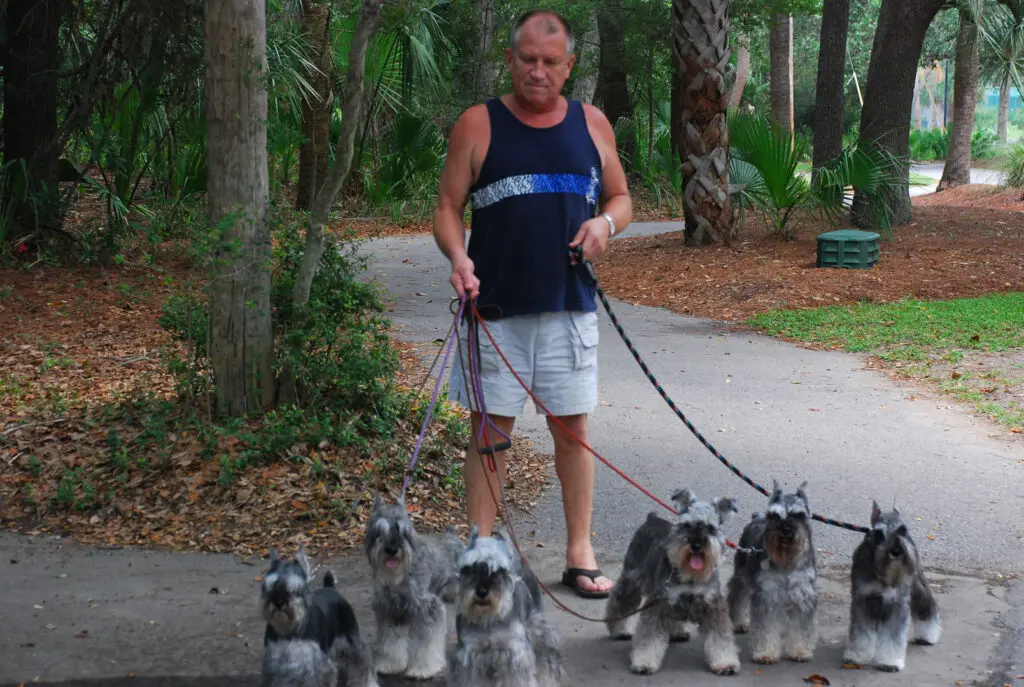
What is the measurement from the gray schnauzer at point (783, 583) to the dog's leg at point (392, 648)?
135cm

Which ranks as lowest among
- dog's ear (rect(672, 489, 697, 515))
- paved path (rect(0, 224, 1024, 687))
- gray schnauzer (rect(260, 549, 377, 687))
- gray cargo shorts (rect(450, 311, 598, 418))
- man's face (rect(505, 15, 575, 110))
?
paved path (rect(0, 224, 1024, 687))

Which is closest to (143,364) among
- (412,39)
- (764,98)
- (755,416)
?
(755,416)

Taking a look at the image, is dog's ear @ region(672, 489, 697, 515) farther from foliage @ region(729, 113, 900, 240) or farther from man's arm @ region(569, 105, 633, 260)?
foliage @ region(729, 113, 900, 240)

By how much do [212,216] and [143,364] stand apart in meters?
3.36

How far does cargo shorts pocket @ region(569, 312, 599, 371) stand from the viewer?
195 inches

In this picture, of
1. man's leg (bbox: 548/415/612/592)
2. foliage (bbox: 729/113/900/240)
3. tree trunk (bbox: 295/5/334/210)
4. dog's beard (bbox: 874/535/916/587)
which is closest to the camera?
dog's beard (bbox: 874/535/916/587)

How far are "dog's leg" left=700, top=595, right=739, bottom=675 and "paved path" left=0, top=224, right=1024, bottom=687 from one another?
0.07 metres

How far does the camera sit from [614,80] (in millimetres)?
27375

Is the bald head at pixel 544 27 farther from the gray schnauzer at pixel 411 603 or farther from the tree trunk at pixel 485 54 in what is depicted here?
the tree trunk at pixel 485 54

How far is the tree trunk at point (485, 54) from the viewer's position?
2105 centimetres

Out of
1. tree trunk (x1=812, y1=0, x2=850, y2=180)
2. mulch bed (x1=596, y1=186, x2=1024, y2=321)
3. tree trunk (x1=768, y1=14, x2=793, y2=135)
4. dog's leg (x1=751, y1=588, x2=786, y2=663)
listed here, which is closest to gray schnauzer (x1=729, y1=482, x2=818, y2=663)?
dog's leg (x1=751, y1=588, x2=786, y2=663)

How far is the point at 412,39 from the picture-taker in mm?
19906

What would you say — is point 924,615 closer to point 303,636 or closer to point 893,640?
point 893,640

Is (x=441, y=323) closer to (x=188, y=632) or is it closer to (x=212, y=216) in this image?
(x=212, y=216)
